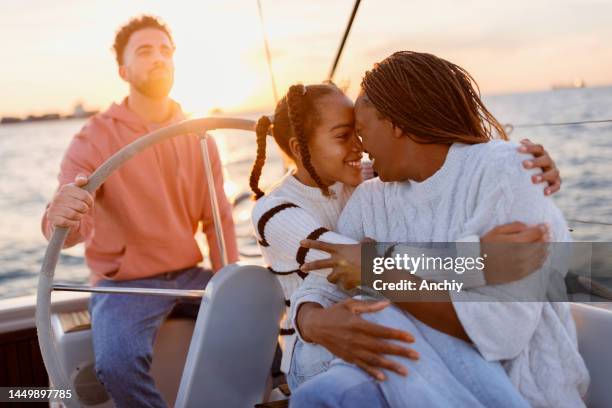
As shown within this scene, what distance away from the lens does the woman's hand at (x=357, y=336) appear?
1.05 metres

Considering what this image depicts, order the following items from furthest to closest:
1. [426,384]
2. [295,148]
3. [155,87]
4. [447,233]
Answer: [155,87], [295,148], [447,233], [426,384]

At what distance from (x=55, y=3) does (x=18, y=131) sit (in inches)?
483

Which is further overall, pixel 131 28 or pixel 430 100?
pixel 131 28

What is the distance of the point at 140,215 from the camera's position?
1.94 metres

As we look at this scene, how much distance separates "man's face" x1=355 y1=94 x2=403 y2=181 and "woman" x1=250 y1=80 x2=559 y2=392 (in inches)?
3.6

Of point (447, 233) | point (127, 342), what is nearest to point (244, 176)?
point (127, 342)

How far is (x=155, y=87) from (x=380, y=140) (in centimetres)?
102

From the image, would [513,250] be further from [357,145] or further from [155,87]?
[155,87]

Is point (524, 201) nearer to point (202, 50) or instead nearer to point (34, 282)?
point (202, 50)

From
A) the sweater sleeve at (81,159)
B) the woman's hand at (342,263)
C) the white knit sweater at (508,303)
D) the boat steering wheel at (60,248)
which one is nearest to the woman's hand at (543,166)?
the white knit sweater at (508,303)

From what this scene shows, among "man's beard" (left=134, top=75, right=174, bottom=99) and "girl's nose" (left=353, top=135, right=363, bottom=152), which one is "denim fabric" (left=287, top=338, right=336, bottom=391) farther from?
"man's beard" (left=134, top=75, right=174, bottom=99)

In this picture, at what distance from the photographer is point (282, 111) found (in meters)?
1.43

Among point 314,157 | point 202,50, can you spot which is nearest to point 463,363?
point 314,157

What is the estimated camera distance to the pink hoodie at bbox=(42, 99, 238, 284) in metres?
1.93
